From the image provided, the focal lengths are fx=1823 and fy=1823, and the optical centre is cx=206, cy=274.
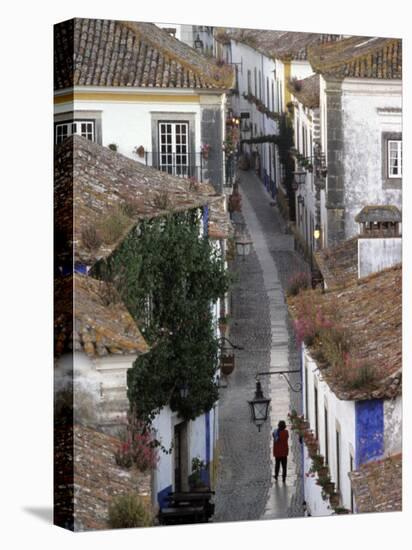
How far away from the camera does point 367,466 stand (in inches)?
674

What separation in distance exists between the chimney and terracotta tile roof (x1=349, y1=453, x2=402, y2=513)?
1.82m

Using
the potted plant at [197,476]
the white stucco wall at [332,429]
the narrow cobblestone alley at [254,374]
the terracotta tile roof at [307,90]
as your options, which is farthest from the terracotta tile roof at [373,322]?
the terracotta tile roof at [307,90]

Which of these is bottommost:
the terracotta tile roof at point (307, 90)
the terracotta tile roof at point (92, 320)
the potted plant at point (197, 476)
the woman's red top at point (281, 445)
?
the potted plant at point (197, 476)

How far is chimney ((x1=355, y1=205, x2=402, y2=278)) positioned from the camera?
57.2ft

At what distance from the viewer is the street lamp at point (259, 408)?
55.7 feet

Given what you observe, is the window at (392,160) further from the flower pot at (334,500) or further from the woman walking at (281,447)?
the flower pot at (334,500)

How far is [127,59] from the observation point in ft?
54.7

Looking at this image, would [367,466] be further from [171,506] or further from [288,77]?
[288,77]

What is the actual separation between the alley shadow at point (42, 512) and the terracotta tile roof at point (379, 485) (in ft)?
9.27

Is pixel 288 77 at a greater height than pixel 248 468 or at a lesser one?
greater

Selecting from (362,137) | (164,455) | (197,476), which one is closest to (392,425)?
(197,476)

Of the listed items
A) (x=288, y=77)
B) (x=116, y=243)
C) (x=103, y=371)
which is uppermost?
(x=288, y=77)

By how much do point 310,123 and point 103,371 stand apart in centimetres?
339

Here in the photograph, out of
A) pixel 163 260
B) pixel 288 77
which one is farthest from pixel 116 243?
pixel 288 77
